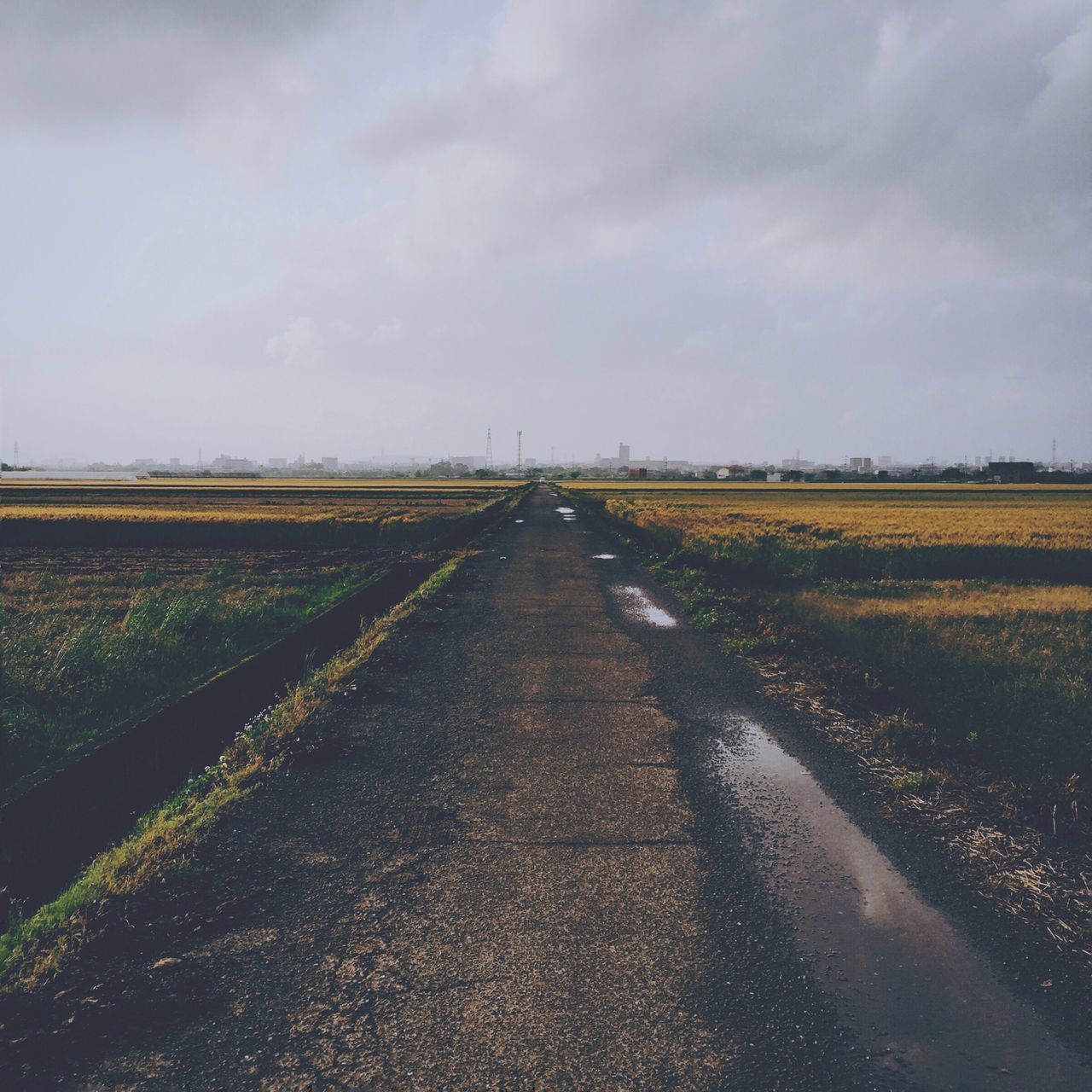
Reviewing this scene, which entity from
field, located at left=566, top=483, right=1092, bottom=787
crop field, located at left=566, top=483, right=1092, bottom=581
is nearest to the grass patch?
field, located at left=566, top=483, right=1092, bottom=787

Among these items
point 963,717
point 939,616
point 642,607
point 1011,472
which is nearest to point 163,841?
point 963,717

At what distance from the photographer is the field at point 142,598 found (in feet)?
26.4

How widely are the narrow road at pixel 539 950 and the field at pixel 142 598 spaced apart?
356 centimetres

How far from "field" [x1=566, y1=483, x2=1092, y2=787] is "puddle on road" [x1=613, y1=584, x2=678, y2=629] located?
0.64 metres

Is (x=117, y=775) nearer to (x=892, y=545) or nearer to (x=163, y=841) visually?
(x=163, y=841)

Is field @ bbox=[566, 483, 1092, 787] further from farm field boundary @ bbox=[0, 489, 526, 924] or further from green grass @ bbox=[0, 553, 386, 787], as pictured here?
green grass @ bbox=[0, 553, 386, 787]

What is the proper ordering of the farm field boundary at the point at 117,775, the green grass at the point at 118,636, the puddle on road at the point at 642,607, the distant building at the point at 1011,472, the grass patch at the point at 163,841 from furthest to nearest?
the distant building at the point at 1011,472 < the puddle on road at the point at 642,607 < the green grass at the point at 118,636 < the farm field boundary at the point at 117,775 < the grass patch at the point at 163,841

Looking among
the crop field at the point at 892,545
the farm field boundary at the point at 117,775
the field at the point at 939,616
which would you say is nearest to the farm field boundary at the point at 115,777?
the farm field boundary at the point at 117,775

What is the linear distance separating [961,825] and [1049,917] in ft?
3.30

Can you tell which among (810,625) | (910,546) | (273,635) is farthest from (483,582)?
(910,546)

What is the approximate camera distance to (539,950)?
3332 mm

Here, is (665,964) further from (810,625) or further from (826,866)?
(810,625)

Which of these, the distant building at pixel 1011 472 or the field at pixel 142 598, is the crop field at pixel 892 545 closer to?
the field at pixel 142 598

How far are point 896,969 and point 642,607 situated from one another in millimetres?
10009
